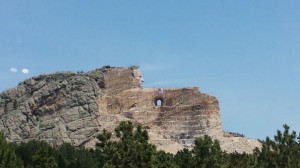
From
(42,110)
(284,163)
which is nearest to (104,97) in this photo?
(42,110)

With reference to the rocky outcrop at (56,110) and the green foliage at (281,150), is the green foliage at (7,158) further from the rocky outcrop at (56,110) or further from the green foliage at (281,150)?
the rocky outcrop at (56,110)

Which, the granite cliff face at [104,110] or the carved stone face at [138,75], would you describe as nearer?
the granite cliff face at [104,110]

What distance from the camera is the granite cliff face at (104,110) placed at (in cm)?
9169

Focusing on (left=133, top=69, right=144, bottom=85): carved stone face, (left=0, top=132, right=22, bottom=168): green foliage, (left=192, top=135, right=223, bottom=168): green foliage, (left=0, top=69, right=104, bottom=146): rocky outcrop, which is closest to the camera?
(left=192, top=135, right=223, bottom=168): green foliage

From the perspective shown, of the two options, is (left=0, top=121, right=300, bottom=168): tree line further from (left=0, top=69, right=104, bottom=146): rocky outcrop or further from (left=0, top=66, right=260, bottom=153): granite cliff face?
(left=0, top=69, right=104, bottom=146): rocky outcrop

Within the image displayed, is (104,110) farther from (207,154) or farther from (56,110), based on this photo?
(207,154)

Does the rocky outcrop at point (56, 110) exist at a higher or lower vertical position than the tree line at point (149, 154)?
higher

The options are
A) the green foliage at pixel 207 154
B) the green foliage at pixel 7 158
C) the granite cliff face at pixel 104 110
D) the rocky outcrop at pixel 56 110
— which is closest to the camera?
the green foliage at pixel 207 154

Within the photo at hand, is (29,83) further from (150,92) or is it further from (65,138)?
(150,92)

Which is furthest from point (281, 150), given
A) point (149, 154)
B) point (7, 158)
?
point (7, 158)

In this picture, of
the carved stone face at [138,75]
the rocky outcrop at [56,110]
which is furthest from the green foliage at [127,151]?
the carved stone face at [138,75]

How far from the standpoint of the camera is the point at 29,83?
103500mm

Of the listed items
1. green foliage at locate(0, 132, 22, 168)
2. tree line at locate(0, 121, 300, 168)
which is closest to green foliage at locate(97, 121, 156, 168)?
tree line at locate(0, 121, 300, 168)

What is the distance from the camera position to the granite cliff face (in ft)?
301
